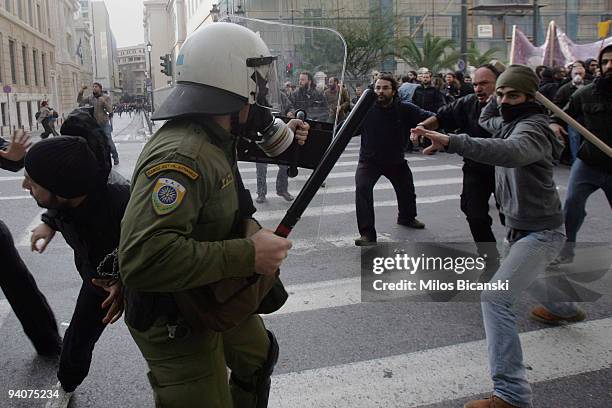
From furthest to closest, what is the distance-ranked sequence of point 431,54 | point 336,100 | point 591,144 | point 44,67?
point 44,67
point 431,54
point 591,144
point 336,100

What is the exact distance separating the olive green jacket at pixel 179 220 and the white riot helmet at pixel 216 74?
73 mm

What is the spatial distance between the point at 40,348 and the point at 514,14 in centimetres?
4366

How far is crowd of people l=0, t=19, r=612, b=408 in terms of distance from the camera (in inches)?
71.6

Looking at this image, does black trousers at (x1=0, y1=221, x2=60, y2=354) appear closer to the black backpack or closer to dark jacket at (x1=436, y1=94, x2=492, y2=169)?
the black backpack

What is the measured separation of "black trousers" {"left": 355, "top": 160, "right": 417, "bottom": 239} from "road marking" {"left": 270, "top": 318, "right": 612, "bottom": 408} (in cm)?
261

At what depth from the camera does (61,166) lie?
8.37ft

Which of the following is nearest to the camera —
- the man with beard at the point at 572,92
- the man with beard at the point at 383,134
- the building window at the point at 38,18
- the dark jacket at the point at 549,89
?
the man with beard at the point at 383,134

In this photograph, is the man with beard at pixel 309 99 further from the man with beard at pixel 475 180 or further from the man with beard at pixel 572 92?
the man with beard at pixel 572 92

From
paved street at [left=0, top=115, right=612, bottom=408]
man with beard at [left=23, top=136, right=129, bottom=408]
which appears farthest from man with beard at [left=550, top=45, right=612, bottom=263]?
man with beard at [left=23, top=136, right=129, bottom=408]

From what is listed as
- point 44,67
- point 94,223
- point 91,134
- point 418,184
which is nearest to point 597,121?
point 91,134

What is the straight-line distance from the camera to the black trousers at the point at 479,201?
5242 mm

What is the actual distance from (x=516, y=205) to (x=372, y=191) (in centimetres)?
354

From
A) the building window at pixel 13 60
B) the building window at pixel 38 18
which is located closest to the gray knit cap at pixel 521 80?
the building window at pixel 13 60

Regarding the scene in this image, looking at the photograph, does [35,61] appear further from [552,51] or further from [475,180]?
[475,180]
